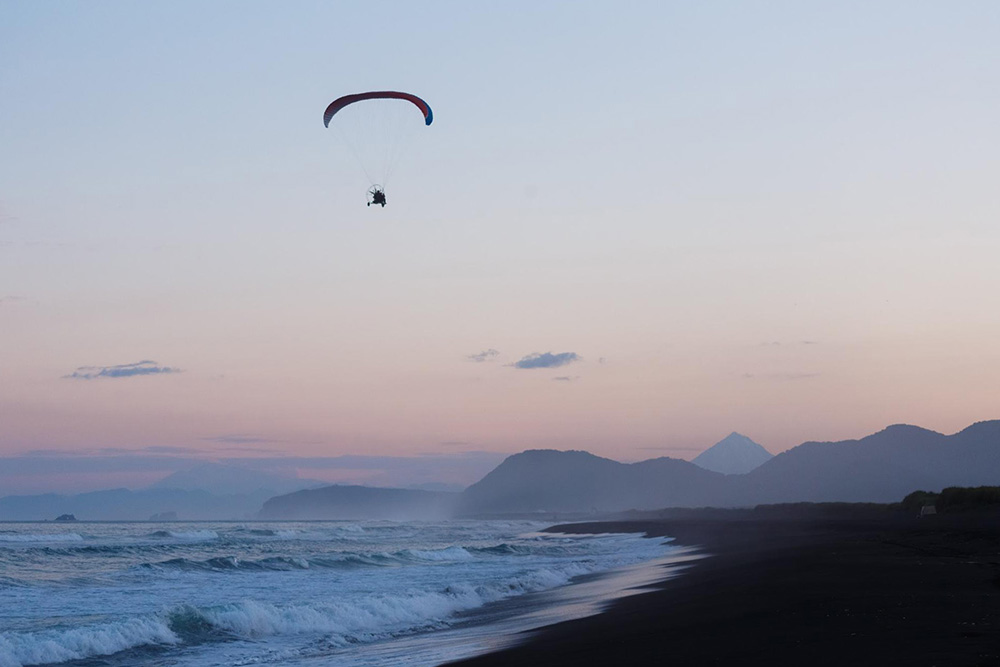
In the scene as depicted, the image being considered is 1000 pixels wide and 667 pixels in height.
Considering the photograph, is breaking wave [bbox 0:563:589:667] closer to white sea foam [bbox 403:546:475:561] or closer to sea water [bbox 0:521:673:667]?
sea water [bbox 0:521:673:667]

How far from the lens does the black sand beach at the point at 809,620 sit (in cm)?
1096

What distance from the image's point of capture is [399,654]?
56.7ft

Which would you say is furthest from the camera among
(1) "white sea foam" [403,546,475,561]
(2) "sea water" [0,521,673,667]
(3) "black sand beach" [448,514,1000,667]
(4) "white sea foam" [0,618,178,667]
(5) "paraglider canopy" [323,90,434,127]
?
(1) "white sea foam" [403,546,475,561]

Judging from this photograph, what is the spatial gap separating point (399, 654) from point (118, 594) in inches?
620

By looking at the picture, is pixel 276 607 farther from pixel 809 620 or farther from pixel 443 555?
pixel 443 555

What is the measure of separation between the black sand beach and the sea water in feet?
7.28

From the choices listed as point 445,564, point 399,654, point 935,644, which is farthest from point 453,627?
point 445,564

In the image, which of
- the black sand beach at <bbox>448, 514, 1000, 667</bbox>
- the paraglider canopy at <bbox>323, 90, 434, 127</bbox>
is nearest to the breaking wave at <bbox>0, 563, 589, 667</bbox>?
the black sand beach at <bbox>448, 514, 1000, 667</bbox>

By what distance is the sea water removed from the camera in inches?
727

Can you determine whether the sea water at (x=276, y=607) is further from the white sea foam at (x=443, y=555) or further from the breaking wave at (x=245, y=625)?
the white sea foam at (x=443, y=555)

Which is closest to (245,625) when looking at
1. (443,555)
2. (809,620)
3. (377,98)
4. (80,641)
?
(80,641)

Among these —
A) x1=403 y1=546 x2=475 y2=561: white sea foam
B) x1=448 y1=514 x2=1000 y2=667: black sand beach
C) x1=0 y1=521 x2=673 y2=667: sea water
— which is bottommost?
x1=403 y1=546 x2=475 y2=561: white sea foam

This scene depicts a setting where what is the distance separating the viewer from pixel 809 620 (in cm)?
1382

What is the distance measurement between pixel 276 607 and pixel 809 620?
1432 cm
